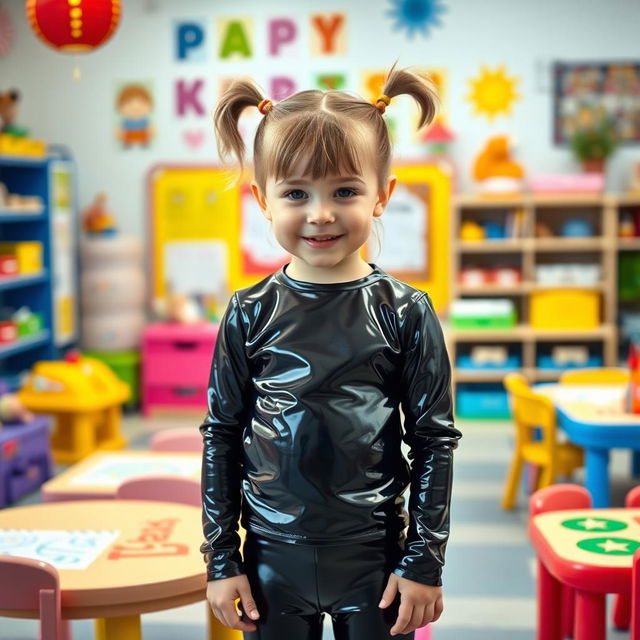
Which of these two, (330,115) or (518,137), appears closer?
(330,115)

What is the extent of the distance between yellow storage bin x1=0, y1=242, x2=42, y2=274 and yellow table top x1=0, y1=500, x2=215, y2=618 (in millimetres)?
3175

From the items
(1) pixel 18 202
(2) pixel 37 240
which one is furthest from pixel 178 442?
(2) pixel 37 240

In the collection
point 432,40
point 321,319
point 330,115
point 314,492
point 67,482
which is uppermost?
point 432,40

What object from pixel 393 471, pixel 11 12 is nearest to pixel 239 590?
pixel 393 471

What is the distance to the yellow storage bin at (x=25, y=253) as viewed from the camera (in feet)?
17.1

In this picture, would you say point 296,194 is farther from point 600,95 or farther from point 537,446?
point 600,95

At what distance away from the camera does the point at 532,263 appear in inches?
235

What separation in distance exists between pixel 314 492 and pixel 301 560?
0.10 meters

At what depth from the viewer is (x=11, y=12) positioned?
630 centimetres

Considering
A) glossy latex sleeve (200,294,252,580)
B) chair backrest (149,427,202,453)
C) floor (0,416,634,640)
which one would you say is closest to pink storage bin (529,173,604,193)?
floor (0,416,634,640)

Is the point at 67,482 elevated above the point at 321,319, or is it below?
below

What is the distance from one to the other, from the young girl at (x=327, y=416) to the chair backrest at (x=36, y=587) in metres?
0.42

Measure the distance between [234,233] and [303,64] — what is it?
1126 mm

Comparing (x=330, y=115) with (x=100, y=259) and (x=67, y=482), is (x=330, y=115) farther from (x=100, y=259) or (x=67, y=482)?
(x=100, y=259)
